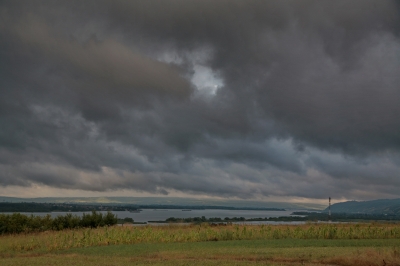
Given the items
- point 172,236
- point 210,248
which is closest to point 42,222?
point 172,236

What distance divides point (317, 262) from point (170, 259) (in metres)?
9.10

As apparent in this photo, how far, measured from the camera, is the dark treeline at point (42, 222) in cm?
5000

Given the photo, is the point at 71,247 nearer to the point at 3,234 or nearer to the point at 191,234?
the point at 191,234

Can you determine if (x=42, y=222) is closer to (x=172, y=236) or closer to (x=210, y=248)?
(x=172, y=236)

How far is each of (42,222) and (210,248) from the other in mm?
30077

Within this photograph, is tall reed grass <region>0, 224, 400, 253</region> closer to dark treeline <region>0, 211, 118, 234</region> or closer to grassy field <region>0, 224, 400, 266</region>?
grassy field <region>0, 224, 400, 266</region>

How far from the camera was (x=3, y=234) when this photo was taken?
49094 millimetres

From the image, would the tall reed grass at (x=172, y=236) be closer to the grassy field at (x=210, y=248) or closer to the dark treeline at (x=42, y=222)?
the grassy field at (x=210, y=248)

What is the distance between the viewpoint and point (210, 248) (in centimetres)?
3150

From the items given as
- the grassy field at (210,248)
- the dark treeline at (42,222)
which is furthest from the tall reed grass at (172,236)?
the dark treeline at (42,222)

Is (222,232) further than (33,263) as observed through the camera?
Yes

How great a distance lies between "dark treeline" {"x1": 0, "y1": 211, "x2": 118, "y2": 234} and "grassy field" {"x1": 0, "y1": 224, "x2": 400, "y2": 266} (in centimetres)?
1021

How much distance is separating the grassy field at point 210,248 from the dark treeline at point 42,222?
10.2 meters

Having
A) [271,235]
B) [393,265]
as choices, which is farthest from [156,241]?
[393,265]
